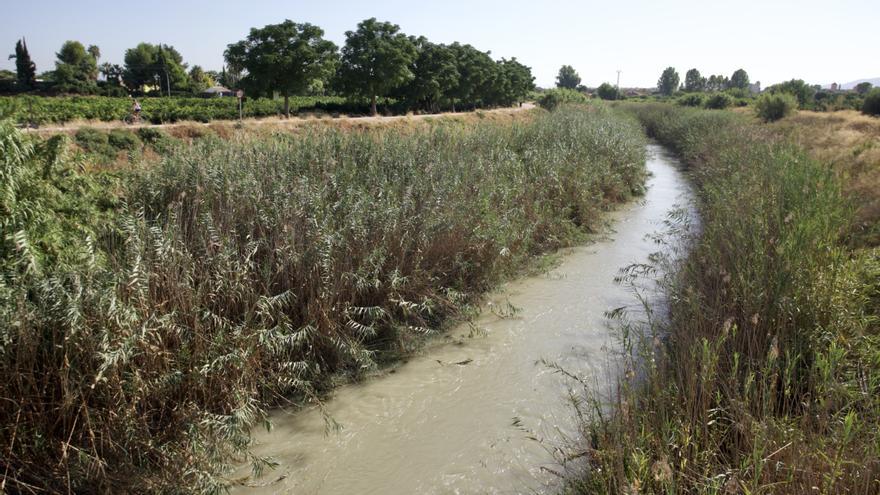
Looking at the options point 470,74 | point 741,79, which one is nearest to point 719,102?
point 470,74

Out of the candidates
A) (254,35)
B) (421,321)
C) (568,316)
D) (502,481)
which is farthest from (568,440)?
(254,35)

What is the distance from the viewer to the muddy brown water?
4.38 m

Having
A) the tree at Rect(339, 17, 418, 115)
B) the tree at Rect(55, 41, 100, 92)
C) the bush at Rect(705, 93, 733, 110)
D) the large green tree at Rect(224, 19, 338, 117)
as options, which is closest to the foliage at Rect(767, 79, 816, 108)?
the bush at Rect(705, 93, 733, 110)

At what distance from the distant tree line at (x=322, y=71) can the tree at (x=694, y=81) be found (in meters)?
73.5

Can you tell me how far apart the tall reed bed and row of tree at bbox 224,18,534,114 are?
20.8 metres

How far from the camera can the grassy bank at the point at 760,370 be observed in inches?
114

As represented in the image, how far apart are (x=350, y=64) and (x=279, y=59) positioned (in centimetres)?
535

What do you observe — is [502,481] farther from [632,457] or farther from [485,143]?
[485,143]

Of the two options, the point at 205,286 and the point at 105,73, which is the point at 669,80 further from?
the point at 205,286

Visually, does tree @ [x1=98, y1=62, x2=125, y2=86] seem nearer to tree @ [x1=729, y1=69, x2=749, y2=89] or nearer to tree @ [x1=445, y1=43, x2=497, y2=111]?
tree @ [x1=445, y1=43, x2=497, y2=111]

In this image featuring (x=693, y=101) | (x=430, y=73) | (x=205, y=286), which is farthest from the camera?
(x=693, y=101)

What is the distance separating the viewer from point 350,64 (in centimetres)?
3228

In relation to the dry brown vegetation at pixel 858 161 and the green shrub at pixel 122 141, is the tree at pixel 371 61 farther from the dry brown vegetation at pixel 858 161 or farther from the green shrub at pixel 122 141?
the dry brown vegetation at pixel 858 161

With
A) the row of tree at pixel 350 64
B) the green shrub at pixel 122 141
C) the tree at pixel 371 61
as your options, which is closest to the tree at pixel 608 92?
the row of tree at pixel 350 64
